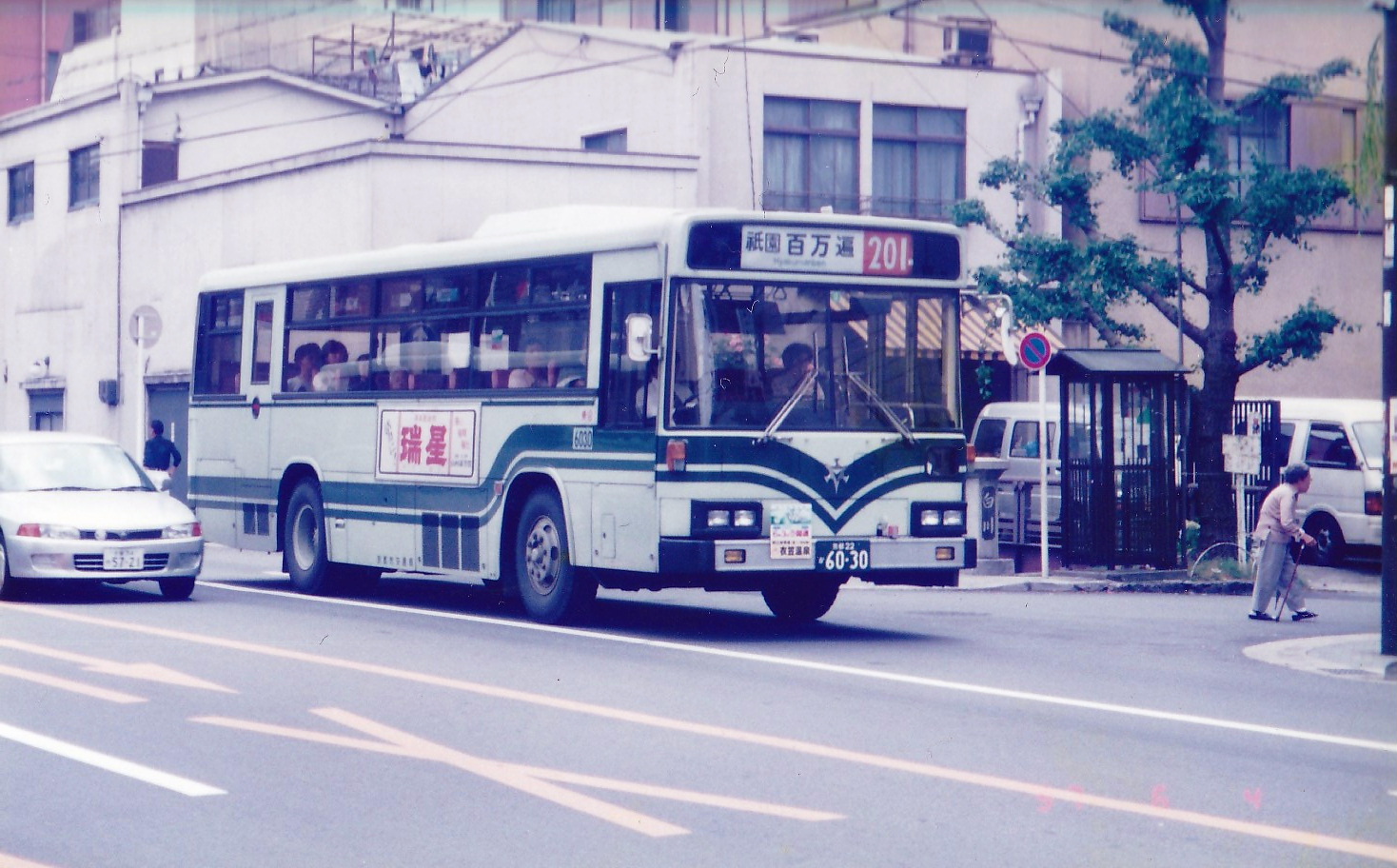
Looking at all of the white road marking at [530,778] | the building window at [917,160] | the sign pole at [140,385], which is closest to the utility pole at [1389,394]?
the white road marking at [530,778]

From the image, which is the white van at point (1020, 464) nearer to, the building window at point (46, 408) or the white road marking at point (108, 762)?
the white road marking at point (108, 762)

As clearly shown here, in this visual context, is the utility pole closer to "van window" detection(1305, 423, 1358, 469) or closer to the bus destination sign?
the bus destination sign

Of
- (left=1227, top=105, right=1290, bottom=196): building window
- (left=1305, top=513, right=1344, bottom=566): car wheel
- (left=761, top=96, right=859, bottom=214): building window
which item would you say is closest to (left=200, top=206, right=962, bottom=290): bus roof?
(left=1305, top=513, right=1344, bottom=566): car wheel

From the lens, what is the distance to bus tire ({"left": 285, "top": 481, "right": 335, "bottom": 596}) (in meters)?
18.8

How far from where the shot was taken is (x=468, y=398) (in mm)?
16578

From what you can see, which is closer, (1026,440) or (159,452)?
(1026,440)

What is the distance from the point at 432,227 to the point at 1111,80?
1293cm

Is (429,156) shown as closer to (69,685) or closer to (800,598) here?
(800,598)

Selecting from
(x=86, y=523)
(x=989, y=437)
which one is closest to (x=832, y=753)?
(x=86, y=523)

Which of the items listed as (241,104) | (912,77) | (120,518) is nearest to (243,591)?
(120,518)

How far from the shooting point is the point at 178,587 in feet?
58.9

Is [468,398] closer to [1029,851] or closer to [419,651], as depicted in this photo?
[419,651]

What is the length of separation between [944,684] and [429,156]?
21.5 m

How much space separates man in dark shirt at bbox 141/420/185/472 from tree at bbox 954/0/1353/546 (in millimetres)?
11940
